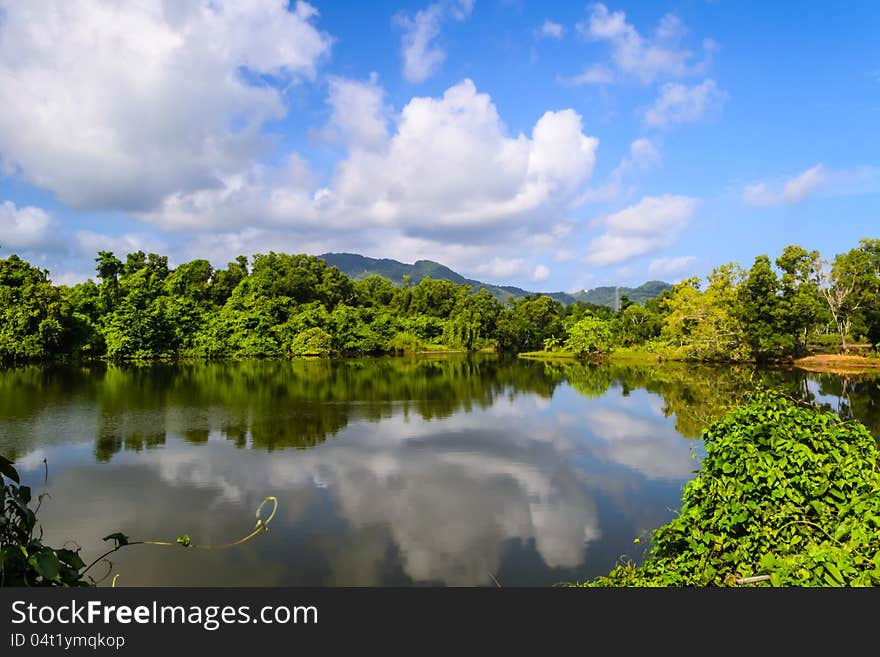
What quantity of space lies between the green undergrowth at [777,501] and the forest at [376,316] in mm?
36732

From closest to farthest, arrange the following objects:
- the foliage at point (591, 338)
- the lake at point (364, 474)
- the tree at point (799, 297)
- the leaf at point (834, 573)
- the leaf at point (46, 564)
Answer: the leaf at point (46, 564) → the leaf at point (834, 573) → the lake at point (364, 474) → the tree at point (799, 297) → the foliage at point (591, 338)

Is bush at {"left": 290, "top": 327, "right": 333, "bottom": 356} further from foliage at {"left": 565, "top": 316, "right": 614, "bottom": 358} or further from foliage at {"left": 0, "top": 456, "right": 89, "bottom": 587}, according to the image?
foliage at {"left": 0, "top": 456, "right": 89, "bottom": 587}

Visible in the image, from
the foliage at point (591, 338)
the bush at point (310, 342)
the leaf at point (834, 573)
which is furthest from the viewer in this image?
the bush at point (310, 342)

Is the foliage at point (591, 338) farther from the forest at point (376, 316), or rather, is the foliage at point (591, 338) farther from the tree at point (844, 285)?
the tree at point (844, 285)

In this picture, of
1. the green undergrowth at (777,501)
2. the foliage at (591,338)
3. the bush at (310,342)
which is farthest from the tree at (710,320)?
the green undergrowth at (777,501)

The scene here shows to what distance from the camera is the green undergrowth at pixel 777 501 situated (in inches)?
124

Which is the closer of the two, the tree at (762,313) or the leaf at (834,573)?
the leaf at (834,573)

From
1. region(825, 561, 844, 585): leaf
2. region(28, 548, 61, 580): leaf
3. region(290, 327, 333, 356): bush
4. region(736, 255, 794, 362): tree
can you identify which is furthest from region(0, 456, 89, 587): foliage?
region(290, 327, 333, 356): bush

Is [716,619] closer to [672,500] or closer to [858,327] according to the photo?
[672,500]

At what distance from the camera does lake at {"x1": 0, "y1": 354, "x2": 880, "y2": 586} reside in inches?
299

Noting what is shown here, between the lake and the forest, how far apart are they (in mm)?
12746

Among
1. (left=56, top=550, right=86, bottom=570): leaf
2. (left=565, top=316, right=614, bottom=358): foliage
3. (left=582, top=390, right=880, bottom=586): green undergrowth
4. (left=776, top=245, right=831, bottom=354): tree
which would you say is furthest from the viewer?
(left=565, top=316, right=614, bottom=358): foliage

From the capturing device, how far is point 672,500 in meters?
10.2

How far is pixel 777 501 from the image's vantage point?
139 inches
